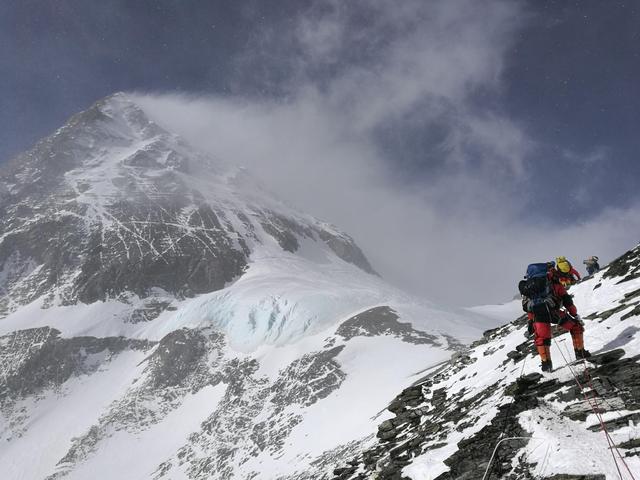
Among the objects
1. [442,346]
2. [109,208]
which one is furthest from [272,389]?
[109,208]

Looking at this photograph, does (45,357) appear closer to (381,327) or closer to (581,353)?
(381,327)

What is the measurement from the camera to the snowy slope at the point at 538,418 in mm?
5508

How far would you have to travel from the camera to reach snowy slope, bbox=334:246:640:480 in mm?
5508

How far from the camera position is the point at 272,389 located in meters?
57.5

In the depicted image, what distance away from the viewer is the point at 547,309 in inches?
341

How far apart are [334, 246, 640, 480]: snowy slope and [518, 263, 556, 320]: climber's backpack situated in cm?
102

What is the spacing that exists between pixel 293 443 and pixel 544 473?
39402 mm

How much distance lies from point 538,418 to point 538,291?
10.0ft

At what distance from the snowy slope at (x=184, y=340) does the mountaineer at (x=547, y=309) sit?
11.5m

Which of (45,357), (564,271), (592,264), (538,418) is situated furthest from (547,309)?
(45,357)

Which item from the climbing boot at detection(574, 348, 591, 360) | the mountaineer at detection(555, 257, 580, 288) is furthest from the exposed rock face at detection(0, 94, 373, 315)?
the climbing boot at detection(574, 348, 591, 360)

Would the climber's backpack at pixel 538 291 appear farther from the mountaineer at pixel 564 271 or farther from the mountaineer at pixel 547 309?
the mountaineer at pixel 564 271

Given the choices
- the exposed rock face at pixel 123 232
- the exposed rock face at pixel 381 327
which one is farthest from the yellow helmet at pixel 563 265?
the exposed rock face at pixel 123 232

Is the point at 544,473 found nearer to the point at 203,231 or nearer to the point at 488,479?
the point at 488,479
